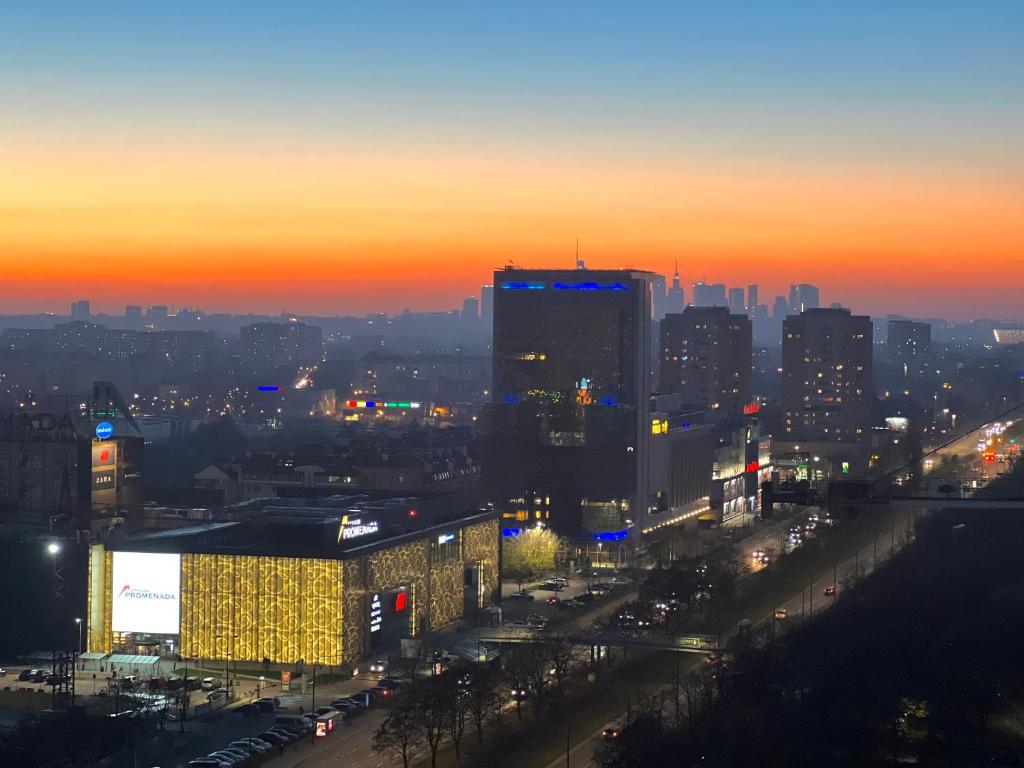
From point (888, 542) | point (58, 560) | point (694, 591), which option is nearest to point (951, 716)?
point (694, 591)

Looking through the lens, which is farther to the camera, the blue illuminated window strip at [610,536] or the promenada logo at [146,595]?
the blue illuminated window strip at [610,536]

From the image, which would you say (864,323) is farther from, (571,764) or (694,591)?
(571,764)

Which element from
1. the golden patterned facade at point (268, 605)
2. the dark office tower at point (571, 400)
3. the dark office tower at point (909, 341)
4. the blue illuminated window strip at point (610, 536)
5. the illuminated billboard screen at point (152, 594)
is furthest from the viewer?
the dark office tower at point (909, 341)

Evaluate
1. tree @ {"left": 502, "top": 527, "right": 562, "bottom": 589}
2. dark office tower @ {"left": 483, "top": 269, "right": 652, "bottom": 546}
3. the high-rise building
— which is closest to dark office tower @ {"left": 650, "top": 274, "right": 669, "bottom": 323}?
the high-rise building

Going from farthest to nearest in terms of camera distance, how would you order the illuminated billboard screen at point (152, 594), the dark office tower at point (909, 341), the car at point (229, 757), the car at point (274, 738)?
the dark office tower at point (909, 341)
the illuminated billboard screen at point (152, 594)
the car at point (274, 738)
the car at point (229, 757)

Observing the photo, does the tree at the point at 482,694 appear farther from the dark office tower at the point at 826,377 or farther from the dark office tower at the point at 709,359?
the dark office tower at the point at 709,359

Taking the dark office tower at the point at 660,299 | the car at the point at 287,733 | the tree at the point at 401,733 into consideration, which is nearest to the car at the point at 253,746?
the car at the point at 287,733

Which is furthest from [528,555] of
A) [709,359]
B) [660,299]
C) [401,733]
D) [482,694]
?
[660,299]

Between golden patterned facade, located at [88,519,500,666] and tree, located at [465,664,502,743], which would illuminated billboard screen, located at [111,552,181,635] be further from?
tree, located at [465,664,502,743]
